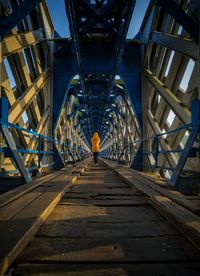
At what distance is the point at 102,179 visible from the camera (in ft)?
19.3

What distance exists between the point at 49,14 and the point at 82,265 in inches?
347

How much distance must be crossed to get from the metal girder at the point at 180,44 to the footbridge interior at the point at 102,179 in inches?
1.2

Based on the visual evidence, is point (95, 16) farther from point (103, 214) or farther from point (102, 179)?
point (103, 214)

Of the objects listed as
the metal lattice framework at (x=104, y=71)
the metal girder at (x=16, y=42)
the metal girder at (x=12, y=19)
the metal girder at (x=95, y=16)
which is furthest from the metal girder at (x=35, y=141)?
the metal girder at (x=95, y=16)

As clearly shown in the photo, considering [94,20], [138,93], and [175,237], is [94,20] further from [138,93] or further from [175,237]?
[175,237]

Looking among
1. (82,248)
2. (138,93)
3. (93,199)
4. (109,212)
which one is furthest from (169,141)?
(82,248)

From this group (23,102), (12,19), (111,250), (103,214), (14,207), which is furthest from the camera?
(23,102)

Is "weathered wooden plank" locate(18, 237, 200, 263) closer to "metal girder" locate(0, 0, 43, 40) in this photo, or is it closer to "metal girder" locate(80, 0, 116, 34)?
"metal girder" locate(0, 0, 43, 40)

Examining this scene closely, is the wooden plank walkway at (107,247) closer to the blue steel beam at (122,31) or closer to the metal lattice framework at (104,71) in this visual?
the metal lattice framework at (104,71)

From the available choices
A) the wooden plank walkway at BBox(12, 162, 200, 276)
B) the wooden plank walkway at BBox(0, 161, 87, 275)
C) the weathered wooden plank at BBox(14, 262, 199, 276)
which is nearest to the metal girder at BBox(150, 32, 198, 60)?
the wooden plank walkway at BBox(12, 162, 200, 276)

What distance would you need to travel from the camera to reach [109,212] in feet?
8.45

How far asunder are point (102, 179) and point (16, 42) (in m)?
3.90

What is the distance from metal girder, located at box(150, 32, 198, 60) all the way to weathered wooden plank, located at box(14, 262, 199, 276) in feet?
13.3

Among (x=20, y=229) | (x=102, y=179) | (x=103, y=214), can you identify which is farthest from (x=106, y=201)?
(x=102, y=179)
